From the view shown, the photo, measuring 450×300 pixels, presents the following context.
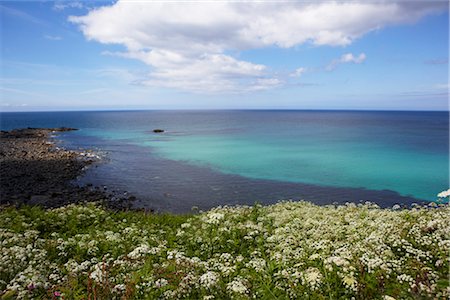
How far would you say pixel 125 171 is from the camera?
34188 millimetres

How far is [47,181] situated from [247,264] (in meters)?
30.0

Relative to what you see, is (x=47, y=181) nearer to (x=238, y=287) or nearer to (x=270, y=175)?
(x=270, y=175)

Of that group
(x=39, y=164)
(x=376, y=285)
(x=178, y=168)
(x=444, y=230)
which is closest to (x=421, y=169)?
(x=178, y=168)

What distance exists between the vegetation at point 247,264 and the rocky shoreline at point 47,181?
9035 mm

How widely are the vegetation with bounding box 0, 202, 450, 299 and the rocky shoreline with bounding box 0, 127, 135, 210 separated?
9.03 m

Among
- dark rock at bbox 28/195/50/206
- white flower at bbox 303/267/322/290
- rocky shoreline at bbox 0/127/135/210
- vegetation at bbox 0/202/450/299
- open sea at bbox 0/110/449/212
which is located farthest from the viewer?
open sea at bbox 0/110/449/212

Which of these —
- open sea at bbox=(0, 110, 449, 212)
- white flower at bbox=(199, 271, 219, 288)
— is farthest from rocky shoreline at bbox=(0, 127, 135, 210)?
white flower at bbox=(199, 271, 219, 288)

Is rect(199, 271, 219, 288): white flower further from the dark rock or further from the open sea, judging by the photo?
the dark rock

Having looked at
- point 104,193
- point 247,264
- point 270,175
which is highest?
point 247,264

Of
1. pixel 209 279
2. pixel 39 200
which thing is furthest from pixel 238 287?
pixel 39 200

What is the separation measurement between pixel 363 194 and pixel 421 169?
1546 cm

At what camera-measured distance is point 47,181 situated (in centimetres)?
2892

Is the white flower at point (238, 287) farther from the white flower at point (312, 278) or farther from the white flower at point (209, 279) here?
the white flower at point (312, 278)

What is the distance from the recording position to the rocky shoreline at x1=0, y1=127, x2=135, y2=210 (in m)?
23.5
